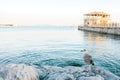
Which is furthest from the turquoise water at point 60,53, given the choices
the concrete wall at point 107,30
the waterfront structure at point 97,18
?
the waterfront structure at point 97,18

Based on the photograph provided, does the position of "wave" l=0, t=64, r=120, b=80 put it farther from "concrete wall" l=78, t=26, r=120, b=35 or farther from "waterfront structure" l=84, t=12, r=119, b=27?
"waterfront structure" l=84, t=12, r=119, b=27

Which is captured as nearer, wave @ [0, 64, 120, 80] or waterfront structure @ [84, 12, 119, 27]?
wave @ [0, 64, 120, 80]

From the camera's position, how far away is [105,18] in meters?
89.5

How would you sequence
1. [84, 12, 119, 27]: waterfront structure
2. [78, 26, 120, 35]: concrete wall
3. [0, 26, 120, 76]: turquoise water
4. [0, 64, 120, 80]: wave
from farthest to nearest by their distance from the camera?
1. [84, 12, 119, 27]: waterfront structure
2. [78, 26, 120, 35]: concrete wall
3. [0, 26, 120, 76]: turquoise water
4. [0, 64, 120, 80]: wave

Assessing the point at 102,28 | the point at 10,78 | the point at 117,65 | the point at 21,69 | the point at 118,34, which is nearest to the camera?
the point at 10,78

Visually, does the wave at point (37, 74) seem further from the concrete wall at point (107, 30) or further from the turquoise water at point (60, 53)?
the concrete wall at point (107, 30)

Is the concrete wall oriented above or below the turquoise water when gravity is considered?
below

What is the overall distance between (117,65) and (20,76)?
9.55m

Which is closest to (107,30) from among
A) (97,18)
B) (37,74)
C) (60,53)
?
(97,18)

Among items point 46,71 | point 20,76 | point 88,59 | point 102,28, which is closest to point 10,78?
point 20,76

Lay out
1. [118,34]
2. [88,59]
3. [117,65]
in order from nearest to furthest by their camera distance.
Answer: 1. [88,59]
2. [117,65]
3. [118,34]

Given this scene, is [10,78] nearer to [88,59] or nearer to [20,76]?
[20,76]

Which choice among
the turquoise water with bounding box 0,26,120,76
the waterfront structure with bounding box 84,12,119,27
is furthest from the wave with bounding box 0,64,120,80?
the waterfront structure with bounding box 84,12,119,27

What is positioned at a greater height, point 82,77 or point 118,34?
point 82,77
